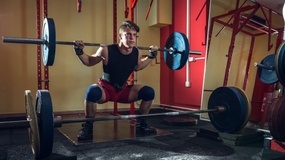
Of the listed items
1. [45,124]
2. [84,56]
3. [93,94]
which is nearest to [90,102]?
[93,94]

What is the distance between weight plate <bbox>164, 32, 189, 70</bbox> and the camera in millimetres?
2402

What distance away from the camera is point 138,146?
6.54 feet

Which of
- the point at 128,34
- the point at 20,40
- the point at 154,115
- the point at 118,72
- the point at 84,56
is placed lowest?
the point at 154,115

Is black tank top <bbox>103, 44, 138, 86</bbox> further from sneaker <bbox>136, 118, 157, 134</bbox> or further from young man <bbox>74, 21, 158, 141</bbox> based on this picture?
sneaker <bbox>136, 118, 157, 134</bbox>

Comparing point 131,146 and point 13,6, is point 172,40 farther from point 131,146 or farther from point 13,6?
point 13,6

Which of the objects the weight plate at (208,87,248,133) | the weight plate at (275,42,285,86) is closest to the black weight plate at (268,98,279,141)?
the weight plate at (275,42,285,86)

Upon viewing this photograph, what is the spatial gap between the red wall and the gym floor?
914 millimetres

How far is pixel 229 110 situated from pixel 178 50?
2.45 feet

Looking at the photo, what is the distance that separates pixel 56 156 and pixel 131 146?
61 cm

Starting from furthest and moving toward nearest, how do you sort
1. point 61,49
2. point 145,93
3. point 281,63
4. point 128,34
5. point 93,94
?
point 61,49, point 145,93, point 128,34, point 93,94, point 281,63

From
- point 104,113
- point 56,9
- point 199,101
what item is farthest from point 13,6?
point 199,101

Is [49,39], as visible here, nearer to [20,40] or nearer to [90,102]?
[20,40]

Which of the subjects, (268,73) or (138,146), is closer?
(138,146)

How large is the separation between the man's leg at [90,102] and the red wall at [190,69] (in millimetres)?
1620
